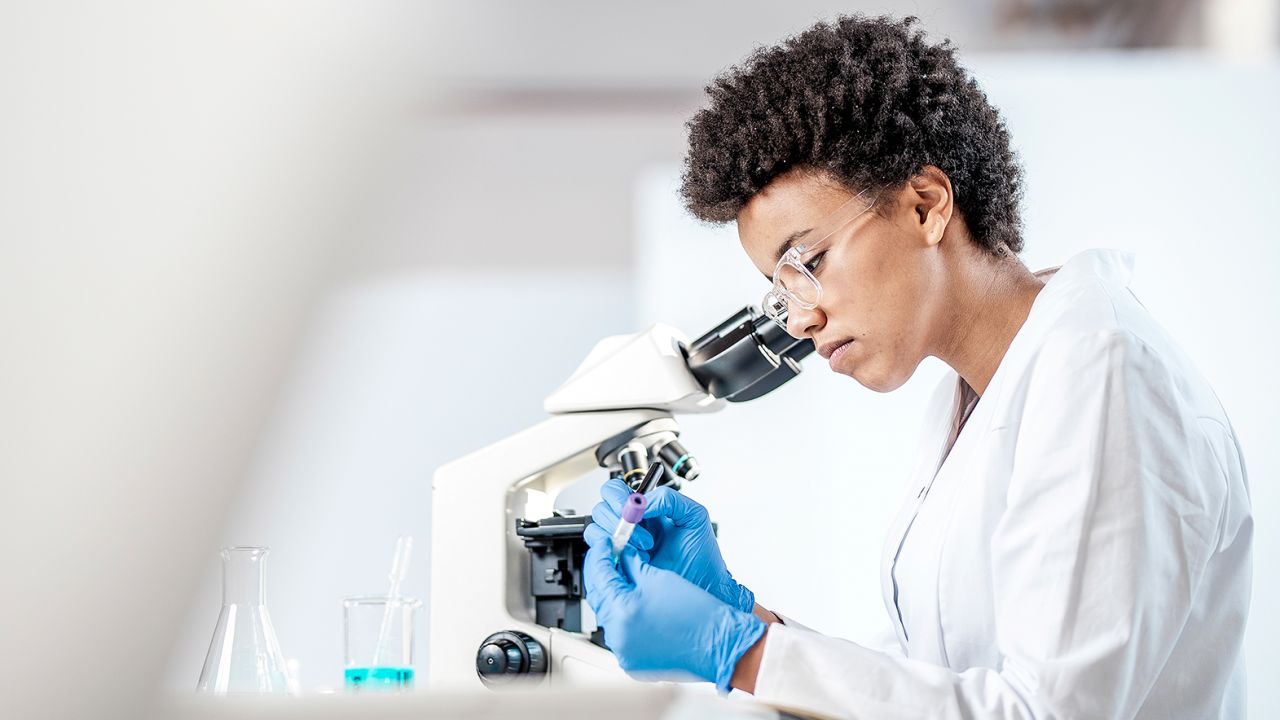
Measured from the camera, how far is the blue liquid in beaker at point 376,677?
4.14ft

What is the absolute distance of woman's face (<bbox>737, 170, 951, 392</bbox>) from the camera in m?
1.22

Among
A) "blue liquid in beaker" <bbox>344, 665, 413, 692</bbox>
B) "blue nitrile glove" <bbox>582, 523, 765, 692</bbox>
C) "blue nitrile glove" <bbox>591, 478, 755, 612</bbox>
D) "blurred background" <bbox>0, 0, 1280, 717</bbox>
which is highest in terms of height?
"blurred background" <bbox>0, 0, 1280, 717</bbox>

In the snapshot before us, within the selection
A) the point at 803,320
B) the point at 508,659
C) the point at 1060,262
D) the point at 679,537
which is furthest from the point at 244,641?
the point at 1060,262

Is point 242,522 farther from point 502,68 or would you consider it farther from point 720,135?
point 502,68

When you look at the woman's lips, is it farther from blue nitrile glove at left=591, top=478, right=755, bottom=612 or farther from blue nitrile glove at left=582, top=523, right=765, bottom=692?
blue nitrile glove at left=582, top=523, right=765, bottom=692

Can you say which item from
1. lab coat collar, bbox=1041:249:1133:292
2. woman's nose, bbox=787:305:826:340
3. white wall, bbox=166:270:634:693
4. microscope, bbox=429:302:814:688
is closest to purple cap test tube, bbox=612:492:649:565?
microscope, bbox=429:302:814:688

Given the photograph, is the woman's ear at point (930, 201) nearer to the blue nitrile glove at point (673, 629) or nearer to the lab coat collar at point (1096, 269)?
the lab coat collar at point (1096, 269)

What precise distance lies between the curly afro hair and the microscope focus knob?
0.62 meters

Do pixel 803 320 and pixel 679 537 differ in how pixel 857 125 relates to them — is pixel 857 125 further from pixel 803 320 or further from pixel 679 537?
pixel 679 537

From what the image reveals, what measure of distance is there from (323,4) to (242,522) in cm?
13

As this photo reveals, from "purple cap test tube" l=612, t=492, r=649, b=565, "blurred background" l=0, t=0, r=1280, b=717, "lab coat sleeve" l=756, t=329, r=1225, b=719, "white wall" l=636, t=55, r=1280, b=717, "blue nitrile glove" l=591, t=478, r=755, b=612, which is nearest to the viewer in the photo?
"blurred background" l=0, t=0, r=1280, b=717

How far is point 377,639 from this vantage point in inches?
51.2

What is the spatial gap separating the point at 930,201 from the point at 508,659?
0.77 m

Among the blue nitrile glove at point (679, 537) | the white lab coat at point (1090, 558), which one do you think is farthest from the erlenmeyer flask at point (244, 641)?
the white lab coat at point (1090, 558)
